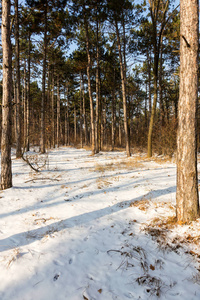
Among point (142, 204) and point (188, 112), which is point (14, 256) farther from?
point (188, 112)

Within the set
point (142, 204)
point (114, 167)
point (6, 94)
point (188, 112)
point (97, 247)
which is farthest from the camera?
point (114, 167)

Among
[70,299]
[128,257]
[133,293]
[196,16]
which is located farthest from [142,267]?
[196,16]

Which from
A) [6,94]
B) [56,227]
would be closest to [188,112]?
[56,227]

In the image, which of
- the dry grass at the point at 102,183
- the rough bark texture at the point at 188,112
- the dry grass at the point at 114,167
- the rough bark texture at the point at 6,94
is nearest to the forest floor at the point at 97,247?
the rough bark texture at the point at 188,112

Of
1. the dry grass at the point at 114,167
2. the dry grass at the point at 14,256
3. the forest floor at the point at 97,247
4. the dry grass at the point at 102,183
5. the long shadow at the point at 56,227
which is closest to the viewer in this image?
the forest floor at the point at 97,247

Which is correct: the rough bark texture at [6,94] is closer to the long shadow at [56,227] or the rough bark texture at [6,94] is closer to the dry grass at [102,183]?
the long shadow at [56,227]

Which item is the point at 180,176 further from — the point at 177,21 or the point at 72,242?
the point at 177,21

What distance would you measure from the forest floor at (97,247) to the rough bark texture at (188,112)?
1.47 feet

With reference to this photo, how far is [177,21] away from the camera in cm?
1159

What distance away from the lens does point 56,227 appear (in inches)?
129

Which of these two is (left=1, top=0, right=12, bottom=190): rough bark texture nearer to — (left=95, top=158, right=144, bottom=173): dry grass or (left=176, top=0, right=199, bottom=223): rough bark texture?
(left=95, top=158, right=144, bottom=173): dry grass

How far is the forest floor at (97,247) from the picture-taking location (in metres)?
2.00

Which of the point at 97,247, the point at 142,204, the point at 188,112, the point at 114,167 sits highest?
the point at 188,112

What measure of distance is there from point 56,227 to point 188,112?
3.48 m
